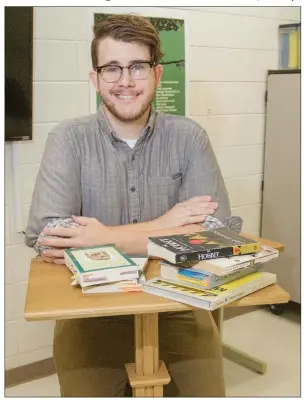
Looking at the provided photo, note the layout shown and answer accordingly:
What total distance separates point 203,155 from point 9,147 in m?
0.95

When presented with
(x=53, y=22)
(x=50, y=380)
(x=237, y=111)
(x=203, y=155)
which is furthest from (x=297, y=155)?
(x=50, y=380)

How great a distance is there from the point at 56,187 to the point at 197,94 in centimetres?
136

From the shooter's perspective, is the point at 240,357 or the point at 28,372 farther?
the point at 240,357

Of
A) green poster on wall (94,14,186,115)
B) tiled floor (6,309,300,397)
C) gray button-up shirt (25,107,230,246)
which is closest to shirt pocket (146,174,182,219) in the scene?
gray button-up shirt (25,107,230,246)

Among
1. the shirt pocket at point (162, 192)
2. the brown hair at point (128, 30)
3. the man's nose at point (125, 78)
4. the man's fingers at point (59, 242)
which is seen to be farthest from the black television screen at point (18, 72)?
the man's fingers at point (59, 242)

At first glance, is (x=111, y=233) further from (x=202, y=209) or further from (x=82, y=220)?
(x=202, y=209)

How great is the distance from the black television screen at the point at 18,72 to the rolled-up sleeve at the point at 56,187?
1.87 ft

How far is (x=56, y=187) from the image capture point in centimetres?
161

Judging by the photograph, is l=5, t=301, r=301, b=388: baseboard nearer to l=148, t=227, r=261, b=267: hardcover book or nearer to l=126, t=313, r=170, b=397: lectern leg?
l=126, t=313, r=170, b=397: lectern leg

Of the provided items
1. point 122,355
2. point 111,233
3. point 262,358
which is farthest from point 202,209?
point 262,358

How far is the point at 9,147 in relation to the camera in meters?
2.26

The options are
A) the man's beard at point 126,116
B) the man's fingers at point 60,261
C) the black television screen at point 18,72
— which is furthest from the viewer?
the black television screen at point 18,72

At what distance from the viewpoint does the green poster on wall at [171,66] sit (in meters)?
2.56

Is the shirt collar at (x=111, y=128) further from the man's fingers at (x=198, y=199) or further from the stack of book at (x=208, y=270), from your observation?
the stack of book at (x=208, y=270)
